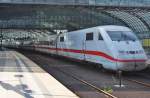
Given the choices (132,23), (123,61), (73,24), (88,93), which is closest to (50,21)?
(73,24)

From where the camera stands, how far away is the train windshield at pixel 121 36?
975 inches

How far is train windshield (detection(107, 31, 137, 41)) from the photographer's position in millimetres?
24766

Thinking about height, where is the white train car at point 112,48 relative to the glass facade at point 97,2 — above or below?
below

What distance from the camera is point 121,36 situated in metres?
25.0

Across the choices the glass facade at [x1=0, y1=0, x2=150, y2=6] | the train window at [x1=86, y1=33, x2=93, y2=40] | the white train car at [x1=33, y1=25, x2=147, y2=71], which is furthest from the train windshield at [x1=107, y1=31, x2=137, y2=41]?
the glass facade at [x1=0, y1=0, x2=150, y2=6]

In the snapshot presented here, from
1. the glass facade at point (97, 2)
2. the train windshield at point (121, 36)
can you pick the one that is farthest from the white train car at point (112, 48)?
the glass facade at point (97, 2)

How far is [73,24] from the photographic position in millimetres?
89188

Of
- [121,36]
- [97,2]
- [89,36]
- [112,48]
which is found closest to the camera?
[112,48]

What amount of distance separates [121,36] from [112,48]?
1.59m

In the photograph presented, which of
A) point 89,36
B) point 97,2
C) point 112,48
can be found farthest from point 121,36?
point 97,2

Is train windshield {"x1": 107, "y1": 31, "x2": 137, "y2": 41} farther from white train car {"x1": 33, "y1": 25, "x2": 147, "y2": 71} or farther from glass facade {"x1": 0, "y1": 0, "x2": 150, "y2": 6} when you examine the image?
glass facade {"x1": 0, "y1": 0, "x2": 150, "y2": 6}

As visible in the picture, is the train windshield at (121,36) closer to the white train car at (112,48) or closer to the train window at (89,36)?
the white train car at (112,48)

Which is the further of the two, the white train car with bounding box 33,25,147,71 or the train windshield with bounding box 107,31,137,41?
the train windshield with bounding box 107,31,137,41

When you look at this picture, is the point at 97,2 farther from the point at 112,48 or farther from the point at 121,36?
the point at 112,48
